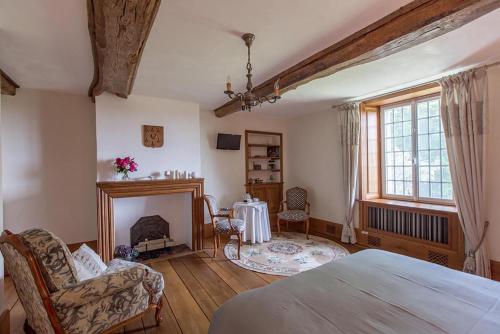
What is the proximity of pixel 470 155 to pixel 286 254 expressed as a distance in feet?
8.61

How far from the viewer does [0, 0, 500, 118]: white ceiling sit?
1686 millimetres

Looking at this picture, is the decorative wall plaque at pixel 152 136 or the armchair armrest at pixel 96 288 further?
the decorative wall plaque at pixel 152 136

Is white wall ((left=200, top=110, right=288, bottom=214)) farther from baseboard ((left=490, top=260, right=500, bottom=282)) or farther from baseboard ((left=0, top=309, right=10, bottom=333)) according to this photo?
baseboard ((left=490, top=260, right=500, bottom=282))

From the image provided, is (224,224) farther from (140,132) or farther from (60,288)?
(60,288)

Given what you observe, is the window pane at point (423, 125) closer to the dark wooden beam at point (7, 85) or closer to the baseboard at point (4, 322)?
the baseboard at point (4, 322)

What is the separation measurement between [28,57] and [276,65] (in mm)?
2511

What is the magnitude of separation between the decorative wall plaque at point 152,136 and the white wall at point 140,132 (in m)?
0.06

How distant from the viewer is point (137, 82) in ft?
10.2

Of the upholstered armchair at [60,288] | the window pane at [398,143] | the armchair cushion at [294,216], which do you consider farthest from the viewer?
the armchair cushion at [294,216]

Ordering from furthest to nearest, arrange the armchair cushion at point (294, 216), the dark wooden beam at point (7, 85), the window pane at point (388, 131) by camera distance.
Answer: the armchair cushion at point (294, 216) → the window pane at point (388, 131) → the dark wooden beam at point (7, 85)

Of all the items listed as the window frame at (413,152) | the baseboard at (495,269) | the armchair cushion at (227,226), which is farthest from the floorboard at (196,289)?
the window frame at (413,152)

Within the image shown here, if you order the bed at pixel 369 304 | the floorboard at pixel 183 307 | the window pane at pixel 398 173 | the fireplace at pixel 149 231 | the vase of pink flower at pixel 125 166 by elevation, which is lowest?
the floorboard at pixel 183 307

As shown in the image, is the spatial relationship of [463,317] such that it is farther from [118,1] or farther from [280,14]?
[118,1]

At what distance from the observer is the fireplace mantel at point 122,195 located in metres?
3.19
